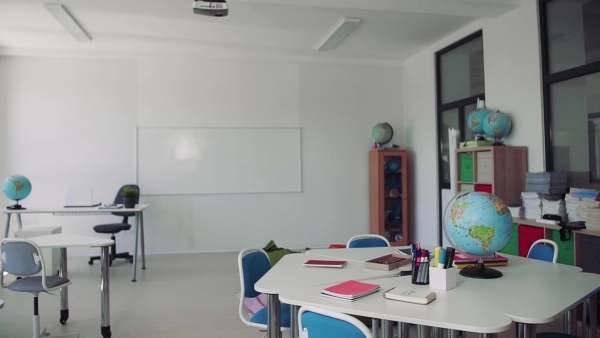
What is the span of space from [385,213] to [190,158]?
3.22m

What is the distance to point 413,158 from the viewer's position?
718 cm

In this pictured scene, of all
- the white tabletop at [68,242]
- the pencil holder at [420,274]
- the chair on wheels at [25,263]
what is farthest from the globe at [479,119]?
the chair on wheels at [25,263]

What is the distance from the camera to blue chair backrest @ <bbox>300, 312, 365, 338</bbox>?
1501 mm

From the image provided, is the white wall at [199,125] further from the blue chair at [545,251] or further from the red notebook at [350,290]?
the red notebook at [350,290]

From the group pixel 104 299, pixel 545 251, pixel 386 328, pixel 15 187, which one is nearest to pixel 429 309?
pixel 386 328

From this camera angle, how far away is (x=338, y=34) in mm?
5934

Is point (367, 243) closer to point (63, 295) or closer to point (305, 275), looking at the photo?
point (305, 275)

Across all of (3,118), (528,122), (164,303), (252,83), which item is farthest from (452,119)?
(3,118)

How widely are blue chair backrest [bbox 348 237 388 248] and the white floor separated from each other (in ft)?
2.48

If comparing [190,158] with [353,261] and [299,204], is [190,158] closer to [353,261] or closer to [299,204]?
[299,204]

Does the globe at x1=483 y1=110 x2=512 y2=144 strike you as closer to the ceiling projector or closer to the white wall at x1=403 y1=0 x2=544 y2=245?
the white wall at x1=403 y1=0 x2=544 y2=245

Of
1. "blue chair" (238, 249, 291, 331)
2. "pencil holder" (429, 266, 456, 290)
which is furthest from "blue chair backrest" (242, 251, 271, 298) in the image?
"pencil holder" (429, 266, 456, 290)

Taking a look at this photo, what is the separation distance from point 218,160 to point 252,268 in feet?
14.5

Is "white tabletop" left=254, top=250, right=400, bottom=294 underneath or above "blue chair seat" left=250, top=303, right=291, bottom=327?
above
